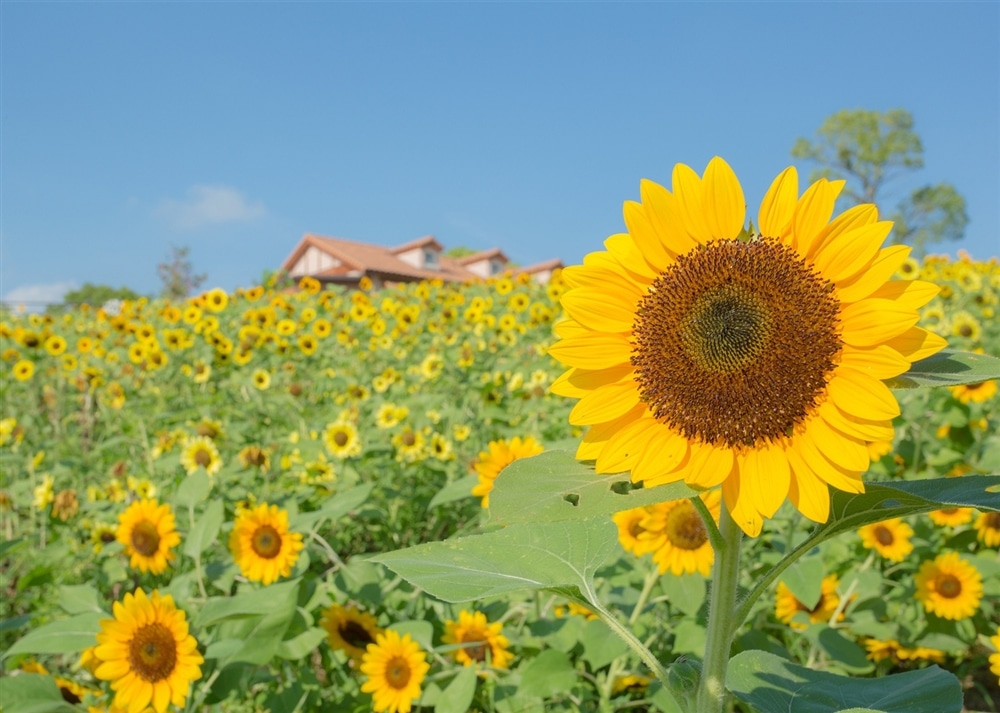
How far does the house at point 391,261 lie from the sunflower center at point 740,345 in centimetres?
2889

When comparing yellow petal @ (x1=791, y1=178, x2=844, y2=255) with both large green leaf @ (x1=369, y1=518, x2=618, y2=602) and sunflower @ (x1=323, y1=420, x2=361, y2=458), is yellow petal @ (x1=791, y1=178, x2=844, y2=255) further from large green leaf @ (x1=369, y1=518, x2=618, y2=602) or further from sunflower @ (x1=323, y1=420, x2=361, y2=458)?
sunflower @ (x1=323, y1=420, x2=361, y2=458)

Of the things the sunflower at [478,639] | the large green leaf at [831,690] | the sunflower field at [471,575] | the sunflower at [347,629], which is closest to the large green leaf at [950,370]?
the sunflower field at [471,575]

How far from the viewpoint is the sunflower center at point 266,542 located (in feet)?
7.25

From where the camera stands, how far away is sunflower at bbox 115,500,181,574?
245cm

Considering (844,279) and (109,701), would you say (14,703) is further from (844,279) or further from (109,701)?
(844,279)

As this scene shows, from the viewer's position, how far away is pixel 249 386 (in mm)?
4906

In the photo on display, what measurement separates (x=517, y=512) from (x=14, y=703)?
4.75 feet

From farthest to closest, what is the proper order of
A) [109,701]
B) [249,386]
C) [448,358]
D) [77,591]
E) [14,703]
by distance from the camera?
[448,358]
[249,386]
[77,591]
[109,701]
[14,703]

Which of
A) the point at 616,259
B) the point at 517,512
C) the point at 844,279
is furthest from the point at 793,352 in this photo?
the point at 517,512

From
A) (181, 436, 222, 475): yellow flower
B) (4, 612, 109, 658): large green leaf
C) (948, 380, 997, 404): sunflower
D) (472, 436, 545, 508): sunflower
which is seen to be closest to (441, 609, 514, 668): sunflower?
(472, 436, 545, 508): sunflower

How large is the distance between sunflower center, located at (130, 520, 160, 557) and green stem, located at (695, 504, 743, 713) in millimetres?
2015

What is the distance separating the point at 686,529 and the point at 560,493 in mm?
1165

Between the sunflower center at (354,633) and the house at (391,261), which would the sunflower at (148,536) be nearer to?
the sunflower center at (354,633)

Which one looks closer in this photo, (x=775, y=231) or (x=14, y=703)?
(x=775, y=231)
